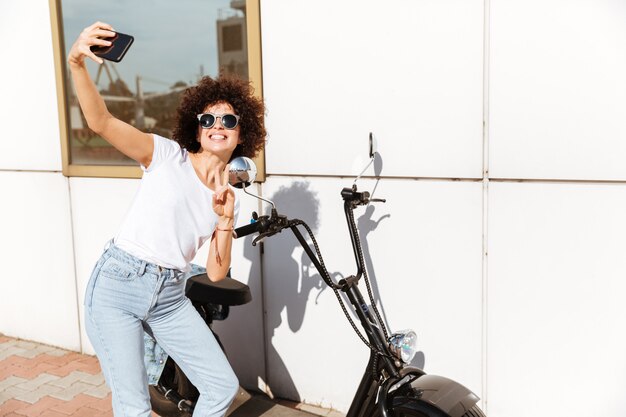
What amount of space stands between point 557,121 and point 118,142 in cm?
194

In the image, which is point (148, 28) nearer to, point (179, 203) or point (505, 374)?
point (179, 203)

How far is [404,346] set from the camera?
234 centimetres

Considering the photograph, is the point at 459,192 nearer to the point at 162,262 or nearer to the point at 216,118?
the point at 216,118

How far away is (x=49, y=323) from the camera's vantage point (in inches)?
191

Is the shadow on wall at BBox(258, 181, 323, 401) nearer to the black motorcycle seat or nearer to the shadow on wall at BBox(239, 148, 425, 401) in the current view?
the shadow on wall at BBox(239, 148, 425, 401)

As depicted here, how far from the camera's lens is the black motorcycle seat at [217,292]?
292cm

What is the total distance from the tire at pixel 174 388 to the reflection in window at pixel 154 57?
180 centimetres

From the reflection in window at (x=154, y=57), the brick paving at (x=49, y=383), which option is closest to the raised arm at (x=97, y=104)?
the reflection in window at (x=154, y=57)

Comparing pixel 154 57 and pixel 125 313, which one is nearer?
pixel 125 313

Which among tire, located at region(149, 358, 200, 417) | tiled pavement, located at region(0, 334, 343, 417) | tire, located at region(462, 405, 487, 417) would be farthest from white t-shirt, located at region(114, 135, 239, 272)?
tiled pavement, located at region(0, 334, 343, 417)

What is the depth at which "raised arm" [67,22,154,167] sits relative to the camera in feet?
6.81

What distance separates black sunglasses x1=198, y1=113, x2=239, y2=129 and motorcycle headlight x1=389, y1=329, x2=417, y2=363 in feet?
3.57

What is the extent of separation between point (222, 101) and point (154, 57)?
189 cm

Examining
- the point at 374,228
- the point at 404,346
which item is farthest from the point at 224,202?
the point at 374,228
